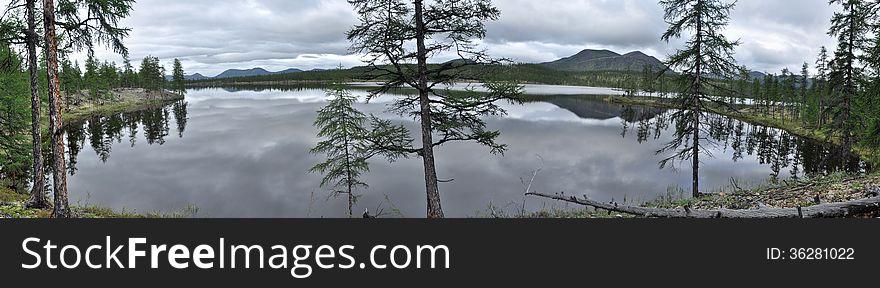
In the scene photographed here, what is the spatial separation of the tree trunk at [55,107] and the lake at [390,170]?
32.3 feet

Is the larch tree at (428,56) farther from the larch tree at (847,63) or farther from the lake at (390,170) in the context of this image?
the larch tree at (847,63)

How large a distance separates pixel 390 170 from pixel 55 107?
20.9m

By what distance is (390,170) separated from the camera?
31.3m

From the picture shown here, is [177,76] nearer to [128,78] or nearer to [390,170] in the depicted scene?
[128,78]

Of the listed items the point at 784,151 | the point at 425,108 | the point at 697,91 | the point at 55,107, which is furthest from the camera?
the point at 784,151

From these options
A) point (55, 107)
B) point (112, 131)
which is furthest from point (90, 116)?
point (55, 107)

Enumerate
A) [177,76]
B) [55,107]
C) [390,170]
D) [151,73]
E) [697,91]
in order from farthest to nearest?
1. [177,76]
2. [151,73]
3. [390,170]
4. [697,91]
5. [55,107]

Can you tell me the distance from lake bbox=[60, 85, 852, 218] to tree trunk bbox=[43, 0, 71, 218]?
9846 millimetres

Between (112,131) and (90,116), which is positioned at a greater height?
(90,116)

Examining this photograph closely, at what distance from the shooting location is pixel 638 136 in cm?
5312

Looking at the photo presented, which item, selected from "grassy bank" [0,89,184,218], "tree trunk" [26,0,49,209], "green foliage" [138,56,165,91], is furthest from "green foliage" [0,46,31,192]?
"green foliage" [138,56,165,91]

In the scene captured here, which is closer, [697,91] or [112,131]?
[697,91]

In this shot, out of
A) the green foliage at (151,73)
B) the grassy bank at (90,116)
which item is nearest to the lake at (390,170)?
the grassy bank at (90,116)

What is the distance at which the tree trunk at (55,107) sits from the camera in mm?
11219
